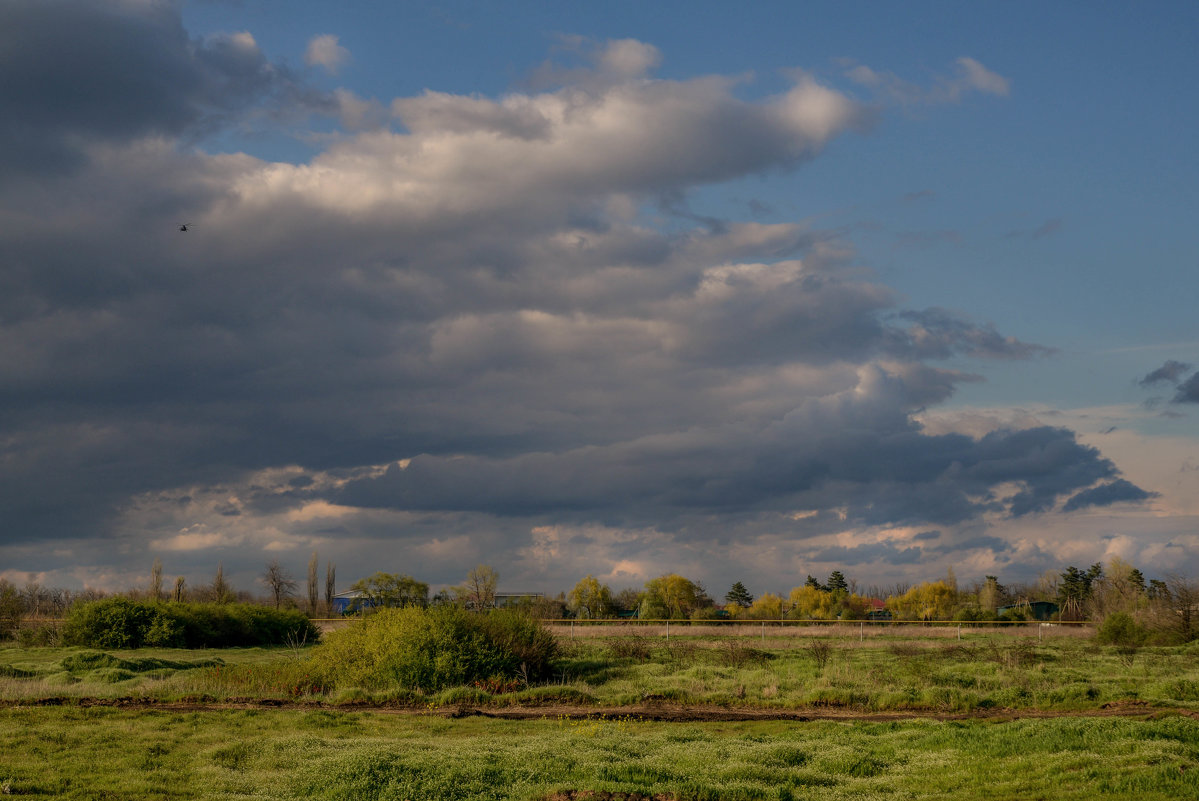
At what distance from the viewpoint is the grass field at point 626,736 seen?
43.3ft

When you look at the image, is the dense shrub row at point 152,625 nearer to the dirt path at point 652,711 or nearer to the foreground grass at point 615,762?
the dirt path at point 652,711

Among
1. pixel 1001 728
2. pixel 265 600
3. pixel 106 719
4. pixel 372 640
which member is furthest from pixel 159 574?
pixel 1001 728

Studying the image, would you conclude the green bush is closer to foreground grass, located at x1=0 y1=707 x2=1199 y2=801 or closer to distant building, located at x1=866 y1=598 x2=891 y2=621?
foreground grass, located at x1=0 y1=707 x2=1199 y2=801

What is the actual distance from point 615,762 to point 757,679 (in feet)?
50.7

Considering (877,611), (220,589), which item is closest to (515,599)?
(220,589)

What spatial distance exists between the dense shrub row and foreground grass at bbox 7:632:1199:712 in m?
8.99

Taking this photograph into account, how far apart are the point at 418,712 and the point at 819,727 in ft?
34.3

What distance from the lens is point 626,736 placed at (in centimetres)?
1784

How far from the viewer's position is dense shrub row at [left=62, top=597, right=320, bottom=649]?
163ft

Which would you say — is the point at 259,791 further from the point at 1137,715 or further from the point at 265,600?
the point at 265,600

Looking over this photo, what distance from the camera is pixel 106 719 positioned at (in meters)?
21.1

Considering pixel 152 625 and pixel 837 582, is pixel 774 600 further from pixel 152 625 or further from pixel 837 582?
pixel 152 625

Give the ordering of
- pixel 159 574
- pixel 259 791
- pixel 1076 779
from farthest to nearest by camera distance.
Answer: pixel 159 574 → pixel 259 791 → pixel 1076 779

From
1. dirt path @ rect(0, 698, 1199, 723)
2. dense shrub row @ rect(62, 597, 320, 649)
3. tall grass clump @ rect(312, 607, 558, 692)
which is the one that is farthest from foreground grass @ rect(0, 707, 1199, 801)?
dense shrub row @ rect(62, 597, 320, 649)
